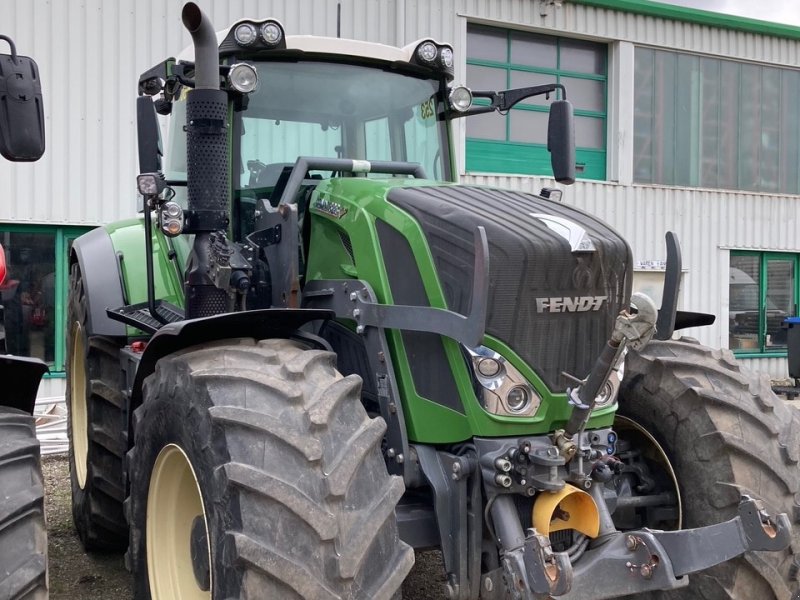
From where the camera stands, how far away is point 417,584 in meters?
4.75

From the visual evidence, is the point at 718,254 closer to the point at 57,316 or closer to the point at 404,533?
the point at 57,316

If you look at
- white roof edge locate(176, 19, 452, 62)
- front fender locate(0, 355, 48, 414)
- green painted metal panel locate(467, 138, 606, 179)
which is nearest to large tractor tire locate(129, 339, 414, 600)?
front fender locate(0, 355, 48, 414)

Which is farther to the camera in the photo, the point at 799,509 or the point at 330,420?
the point at 799,509

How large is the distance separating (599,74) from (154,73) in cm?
1181

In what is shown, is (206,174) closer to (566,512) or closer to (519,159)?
(566,512)

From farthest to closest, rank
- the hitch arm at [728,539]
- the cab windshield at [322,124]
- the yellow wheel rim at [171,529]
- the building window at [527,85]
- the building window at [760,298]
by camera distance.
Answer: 1. the building window at [760,298]
2. the building window at [527,85]
3. the cab windshield at [322,124]
4. the yellow wheel rim at [171,529]
5. the hitch arm at [728,539]

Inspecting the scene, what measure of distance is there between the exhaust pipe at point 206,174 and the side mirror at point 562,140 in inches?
65.7

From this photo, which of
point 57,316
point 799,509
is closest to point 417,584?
point 799,509

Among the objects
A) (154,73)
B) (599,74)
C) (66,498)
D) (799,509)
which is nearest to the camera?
(799,509)

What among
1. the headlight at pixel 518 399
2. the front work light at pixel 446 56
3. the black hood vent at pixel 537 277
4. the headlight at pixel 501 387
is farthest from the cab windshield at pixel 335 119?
the headlight at pixel 518 399

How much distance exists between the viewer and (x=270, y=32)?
12.8 feet

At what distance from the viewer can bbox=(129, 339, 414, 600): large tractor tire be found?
256 centimetres

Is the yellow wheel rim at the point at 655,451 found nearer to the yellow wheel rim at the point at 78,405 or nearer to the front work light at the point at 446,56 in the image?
the front work light at the point at 446,56

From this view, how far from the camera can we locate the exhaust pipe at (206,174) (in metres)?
3.55
